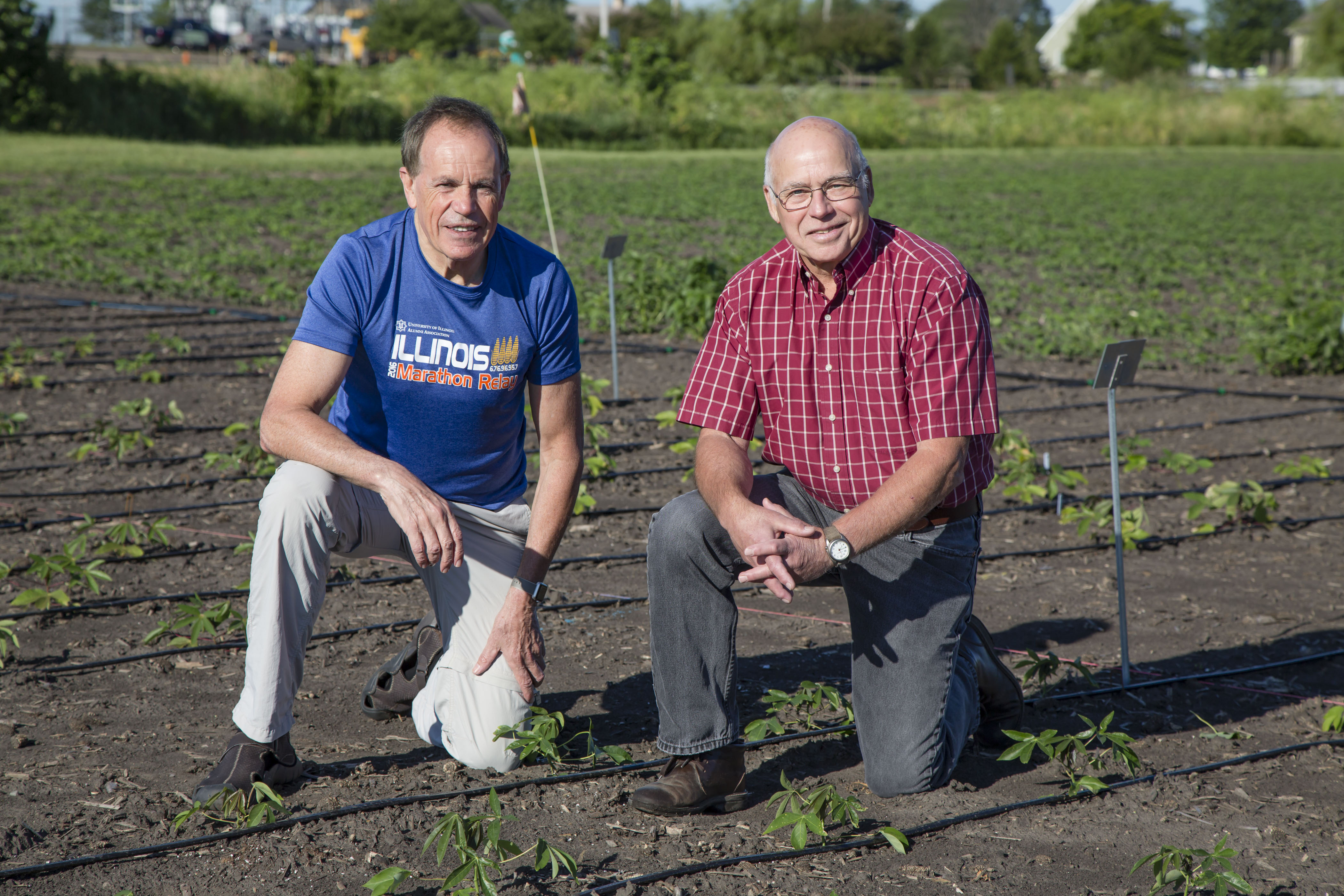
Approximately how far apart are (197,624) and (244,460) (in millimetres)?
1908

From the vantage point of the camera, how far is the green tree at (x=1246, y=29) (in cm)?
7894

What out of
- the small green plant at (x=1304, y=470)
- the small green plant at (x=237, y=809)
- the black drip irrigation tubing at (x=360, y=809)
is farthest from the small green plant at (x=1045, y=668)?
the small green plant at (x=1304, y=470)

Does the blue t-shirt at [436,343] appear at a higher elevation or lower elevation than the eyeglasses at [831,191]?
lower

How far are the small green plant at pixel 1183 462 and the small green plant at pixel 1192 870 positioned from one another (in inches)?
122

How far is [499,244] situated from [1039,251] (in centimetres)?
1085

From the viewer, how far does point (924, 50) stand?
64.4 metres

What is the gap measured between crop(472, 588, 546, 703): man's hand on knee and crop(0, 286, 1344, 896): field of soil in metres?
0.28

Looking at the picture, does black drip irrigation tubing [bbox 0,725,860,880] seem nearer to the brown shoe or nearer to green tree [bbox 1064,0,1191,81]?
the brown shoe

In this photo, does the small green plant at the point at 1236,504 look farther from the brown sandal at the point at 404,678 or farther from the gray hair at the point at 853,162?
the brown sandal at the point at 404,678

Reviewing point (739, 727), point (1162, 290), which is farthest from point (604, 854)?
point (1162, 290)

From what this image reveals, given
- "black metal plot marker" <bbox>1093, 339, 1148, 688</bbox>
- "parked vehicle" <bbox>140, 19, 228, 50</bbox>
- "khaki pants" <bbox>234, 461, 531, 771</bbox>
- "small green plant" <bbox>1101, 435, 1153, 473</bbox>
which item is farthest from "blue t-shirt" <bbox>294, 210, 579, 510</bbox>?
"parked vehicle" <bbox>140, 19, 228, 50</bbox>

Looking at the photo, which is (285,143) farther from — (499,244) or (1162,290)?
(499,244)

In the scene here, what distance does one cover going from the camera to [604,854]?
2318mm

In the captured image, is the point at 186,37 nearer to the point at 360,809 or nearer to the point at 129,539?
the point at 129,539
